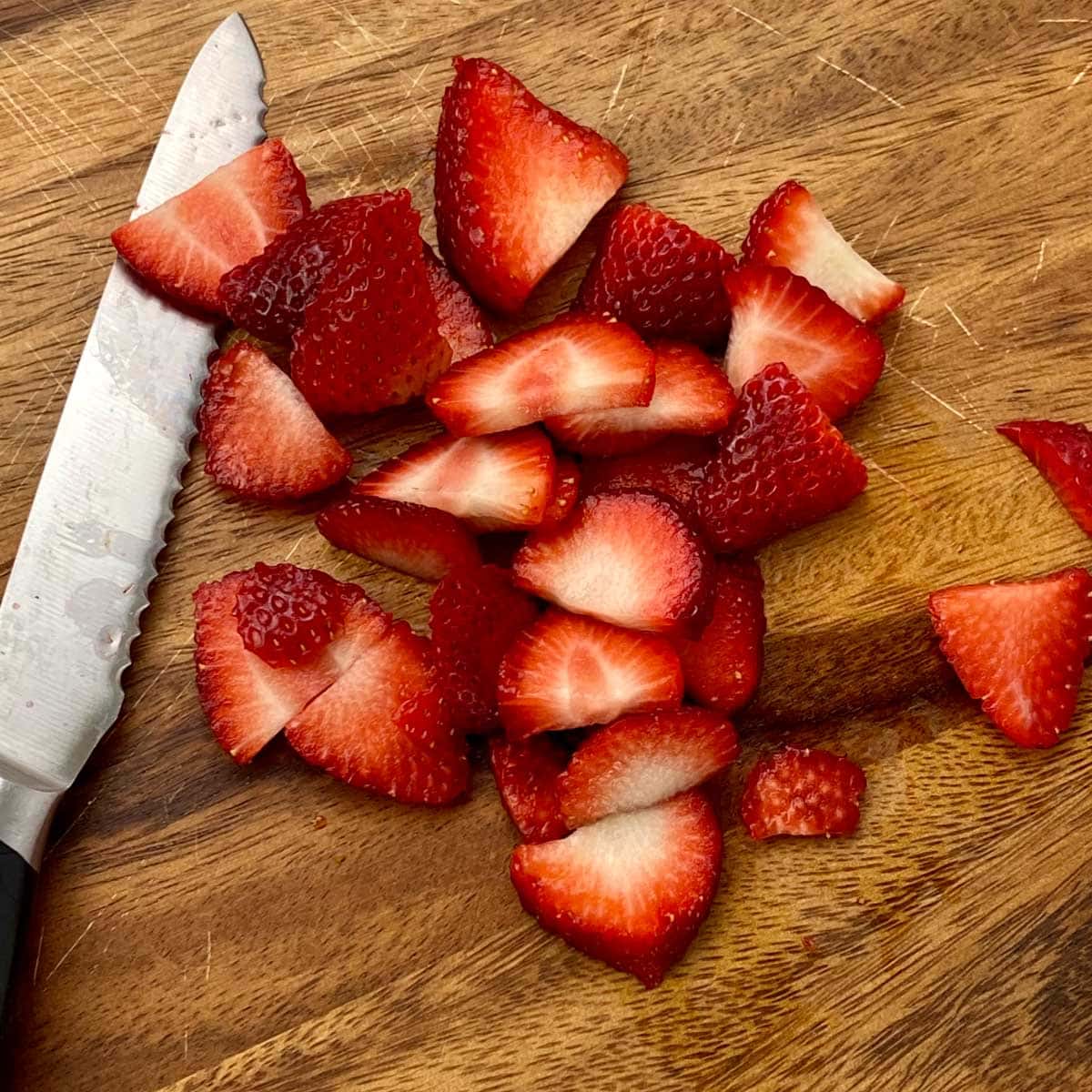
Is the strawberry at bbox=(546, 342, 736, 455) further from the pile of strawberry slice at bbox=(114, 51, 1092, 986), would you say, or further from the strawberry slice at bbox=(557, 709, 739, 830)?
the strawberry slice at bbox=(557, 709, 739, 830)

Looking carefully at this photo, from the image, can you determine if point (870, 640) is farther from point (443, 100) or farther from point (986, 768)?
point (443, 100)

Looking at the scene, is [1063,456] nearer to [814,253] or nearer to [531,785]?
[814,253]

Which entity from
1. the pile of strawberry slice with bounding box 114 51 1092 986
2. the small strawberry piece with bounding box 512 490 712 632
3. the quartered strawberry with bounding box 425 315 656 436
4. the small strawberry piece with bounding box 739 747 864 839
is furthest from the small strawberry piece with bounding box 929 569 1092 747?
the quartered strawberry with bounding box 425 315 656 436

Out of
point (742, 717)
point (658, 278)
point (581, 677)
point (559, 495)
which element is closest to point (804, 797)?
point (742, 717)

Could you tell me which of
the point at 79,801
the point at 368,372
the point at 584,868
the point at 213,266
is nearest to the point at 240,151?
the point at 213,266

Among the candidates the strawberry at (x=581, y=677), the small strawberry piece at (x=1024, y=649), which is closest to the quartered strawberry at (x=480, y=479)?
the strawberry at (x=581, y=677)
